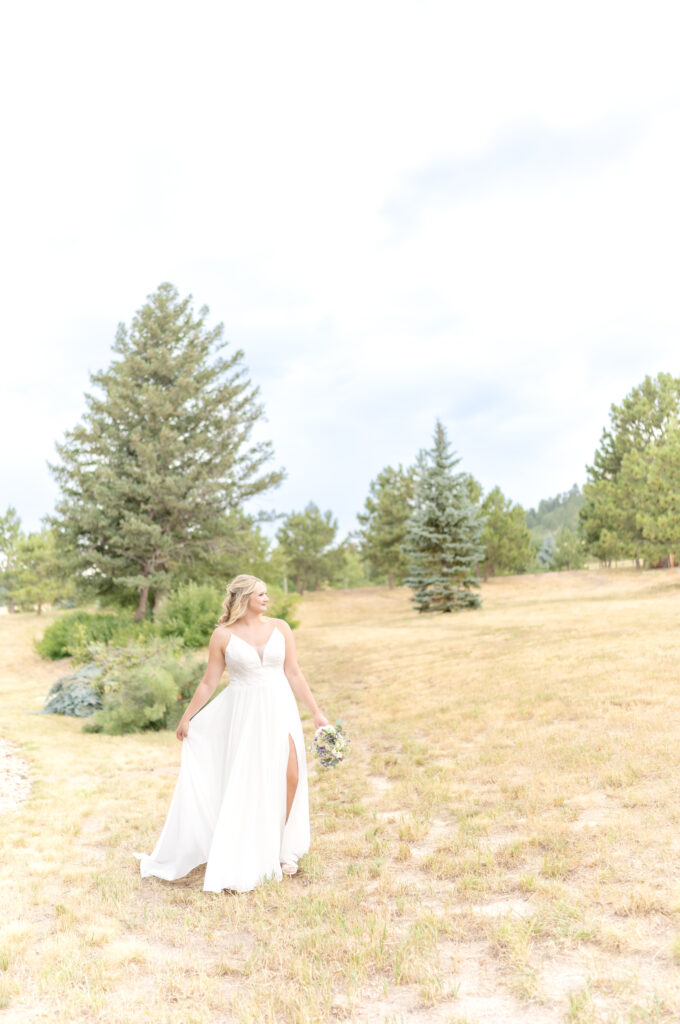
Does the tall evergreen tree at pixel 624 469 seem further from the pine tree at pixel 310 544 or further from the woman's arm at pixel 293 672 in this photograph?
the woman's arm at pixel 293 672

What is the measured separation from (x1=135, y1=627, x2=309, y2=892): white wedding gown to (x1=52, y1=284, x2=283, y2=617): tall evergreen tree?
18152mm

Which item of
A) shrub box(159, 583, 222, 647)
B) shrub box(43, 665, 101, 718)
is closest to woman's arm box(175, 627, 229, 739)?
shrub box(43, 665, 101, 718)

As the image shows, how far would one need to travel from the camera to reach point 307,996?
10.6ft

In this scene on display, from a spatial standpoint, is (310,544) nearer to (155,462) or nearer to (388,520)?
(388,520)

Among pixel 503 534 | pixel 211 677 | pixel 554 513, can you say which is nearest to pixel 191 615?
pixel 211 677

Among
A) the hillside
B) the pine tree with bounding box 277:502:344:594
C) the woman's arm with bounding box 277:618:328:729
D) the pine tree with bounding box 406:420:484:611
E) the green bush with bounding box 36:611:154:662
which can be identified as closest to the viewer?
the woman's arm with bounding box 277:618:328:729

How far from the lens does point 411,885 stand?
15.2 feet

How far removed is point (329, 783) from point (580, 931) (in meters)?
4.56

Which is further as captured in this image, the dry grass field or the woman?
the woman

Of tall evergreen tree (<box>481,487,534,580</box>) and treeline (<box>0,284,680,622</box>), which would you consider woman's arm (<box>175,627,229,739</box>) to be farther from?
tall evergreen tree (<box>481,487,534,580</box>)

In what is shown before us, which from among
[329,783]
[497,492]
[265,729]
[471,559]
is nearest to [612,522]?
[497,492]

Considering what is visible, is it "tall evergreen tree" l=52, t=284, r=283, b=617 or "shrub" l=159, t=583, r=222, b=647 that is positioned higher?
"tall evergreen tree" l=52, t=284, r=283, b=617

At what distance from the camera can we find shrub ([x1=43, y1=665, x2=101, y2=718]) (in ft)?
44.7

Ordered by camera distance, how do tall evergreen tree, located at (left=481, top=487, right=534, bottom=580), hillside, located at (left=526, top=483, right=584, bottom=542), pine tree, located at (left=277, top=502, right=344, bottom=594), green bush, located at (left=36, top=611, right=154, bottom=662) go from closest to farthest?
green bush, located at (left=36, top=611, right=154, bottom=662)
tall evergreen tree, located at (left=481, top=487, right=534, bottom=580)
pine tree, located at (left=277, top=502, right=344, bottom=594)
hillside, located at (left=526, top=483, right=584, bottom=542)
